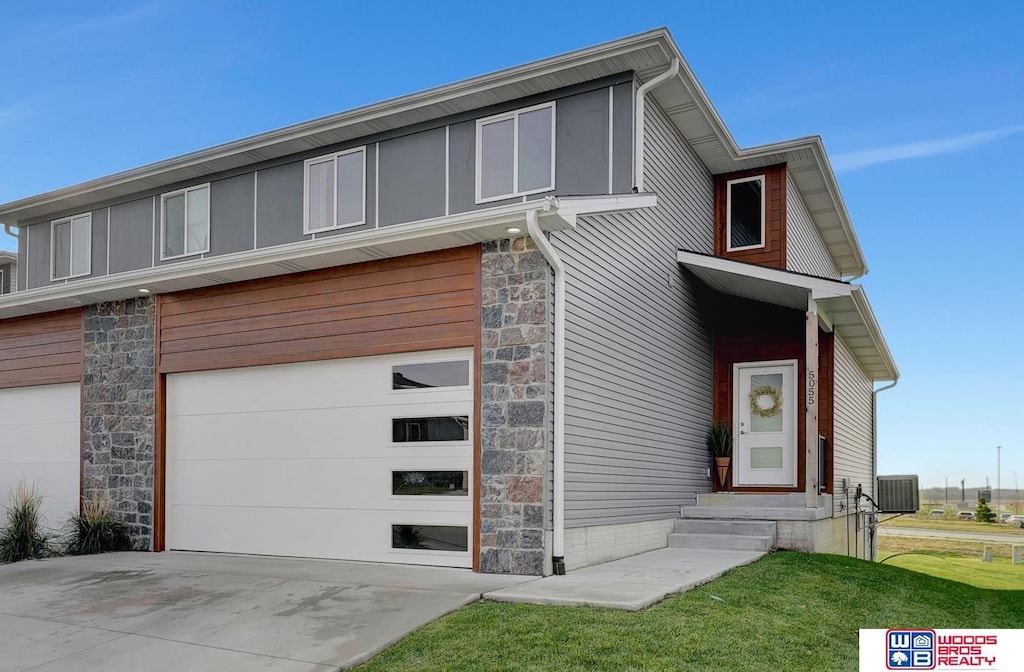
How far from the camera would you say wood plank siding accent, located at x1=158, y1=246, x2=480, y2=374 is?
26.7 ft

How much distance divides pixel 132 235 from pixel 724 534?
393 inches

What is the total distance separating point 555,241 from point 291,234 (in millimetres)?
5304

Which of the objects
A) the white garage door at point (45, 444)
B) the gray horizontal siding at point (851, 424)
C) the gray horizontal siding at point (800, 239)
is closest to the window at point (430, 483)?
Answer: the white garage door at point (45, 444)

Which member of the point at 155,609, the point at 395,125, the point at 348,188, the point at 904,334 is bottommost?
the point at 155,609

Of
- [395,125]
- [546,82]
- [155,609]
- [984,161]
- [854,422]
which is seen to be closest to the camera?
[155,609]

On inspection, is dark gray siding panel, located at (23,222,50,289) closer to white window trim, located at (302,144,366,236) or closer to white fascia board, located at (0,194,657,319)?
white fascia board, located at (0,194,657,319)

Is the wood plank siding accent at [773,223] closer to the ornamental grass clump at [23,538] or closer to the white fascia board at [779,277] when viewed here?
the white fascia board at [779,277]

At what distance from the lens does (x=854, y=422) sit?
50.2 feet

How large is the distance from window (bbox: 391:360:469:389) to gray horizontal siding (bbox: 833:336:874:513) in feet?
22.9

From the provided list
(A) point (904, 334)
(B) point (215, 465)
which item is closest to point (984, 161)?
(A) point (904, 334)

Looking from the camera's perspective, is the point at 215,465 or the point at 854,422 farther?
the point at 854,422

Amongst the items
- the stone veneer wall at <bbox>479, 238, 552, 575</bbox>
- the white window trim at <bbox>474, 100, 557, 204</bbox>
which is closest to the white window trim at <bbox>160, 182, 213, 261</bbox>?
the white window trim at <bbox>474, 100, 557, 204</bbox>

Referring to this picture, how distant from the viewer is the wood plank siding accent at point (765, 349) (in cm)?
1168

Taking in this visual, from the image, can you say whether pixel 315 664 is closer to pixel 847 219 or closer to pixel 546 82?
pixel 546 82
